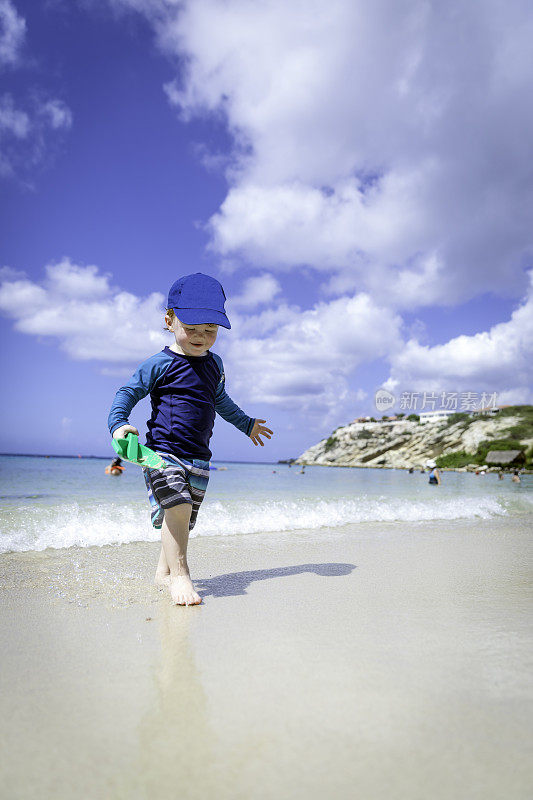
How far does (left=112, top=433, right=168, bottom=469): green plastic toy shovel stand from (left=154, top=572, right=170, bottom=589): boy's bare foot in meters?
0.73

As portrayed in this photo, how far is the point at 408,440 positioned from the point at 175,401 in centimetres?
9165

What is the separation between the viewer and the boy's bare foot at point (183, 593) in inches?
97.9

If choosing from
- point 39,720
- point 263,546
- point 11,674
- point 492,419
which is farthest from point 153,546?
point 492,419

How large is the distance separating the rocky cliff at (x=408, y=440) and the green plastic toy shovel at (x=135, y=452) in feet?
218

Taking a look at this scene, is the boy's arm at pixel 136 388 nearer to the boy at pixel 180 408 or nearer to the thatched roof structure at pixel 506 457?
the boy at pixel 180 408

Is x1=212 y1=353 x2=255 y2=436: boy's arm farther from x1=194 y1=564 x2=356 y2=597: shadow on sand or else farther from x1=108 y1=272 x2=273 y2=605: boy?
x1=194 y1=564 x2=356 y2=597: shadow on sand

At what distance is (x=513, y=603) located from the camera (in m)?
2.50

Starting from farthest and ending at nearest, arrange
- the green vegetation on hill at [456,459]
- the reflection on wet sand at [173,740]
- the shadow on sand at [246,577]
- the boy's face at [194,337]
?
1. the green vegetation on hill at [456,459]
2. the boy's face at [194,337]
3. the shadow on sand at [246,577]
4. the reflection on wet sand at [173,740]

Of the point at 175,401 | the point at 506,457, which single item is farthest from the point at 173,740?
the point at 506,457

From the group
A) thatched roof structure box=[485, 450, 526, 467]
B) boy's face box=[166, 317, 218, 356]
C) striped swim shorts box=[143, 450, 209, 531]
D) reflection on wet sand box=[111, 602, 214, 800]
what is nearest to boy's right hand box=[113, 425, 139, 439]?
striped swim shorts box=[143, 450, 209, 531]

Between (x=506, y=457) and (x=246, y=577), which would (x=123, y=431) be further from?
(x=506, y=457)

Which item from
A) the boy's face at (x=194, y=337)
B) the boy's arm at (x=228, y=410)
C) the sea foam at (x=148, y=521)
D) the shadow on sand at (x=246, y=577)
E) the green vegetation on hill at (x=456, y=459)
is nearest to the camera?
the shadow on sand at (x=246, y=577)

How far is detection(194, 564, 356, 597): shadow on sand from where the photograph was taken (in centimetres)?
283

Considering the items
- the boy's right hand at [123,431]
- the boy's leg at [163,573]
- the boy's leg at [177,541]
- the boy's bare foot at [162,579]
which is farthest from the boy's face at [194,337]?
the boy's bare foot at [162,579]
